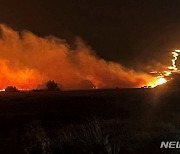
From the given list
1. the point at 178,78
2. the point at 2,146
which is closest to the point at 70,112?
the point at 2,146

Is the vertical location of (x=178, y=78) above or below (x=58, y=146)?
above

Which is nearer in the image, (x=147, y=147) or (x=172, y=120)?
(x=147, y=147)

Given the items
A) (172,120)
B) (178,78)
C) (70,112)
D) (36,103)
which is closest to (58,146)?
(172,120)

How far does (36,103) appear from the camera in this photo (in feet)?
218

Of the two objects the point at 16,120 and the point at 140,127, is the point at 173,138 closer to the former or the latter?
the point at 140,127

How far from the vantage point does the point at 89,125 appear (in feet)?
122

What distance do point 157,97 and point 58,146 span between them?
43.1m

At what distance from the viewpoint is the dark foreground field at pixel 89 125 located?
1213 inches

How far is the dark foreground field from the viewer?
30812mm

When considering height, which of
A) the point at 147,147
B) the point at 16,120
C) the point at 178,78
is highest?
the point at 178,78

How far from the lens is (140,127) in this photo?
38.8 m

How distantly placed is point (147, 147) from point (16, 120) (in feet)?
72.9

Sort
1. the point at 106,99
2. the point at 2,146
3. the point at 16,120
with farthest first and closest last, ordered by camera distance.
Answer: the point at 106,99, the point at 16,120, the point at 2,146

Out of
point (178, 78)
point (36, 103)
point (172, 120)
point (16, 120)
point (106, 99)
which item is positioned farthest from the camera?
point (178, 78)
